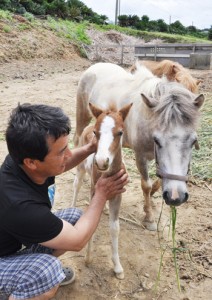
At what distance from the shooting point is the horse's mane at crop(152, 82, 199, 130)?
266 cm

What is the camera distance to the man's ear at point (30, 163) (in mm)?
1872

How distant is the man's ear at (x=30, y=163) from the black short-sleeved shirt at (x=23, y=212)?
0.37ft

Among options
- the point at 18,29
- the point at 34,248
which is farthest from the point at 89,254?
the point at 18,29

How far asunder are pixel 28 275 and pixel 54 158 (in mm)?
731

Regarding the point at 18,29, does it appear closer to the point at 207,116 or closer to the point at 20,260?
the point at 207,116

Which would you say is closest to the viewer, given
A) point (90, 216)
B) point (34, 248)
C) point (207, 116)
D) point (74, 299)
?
point (90, 216)

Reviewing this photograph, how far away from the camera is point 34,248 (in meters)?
2.31

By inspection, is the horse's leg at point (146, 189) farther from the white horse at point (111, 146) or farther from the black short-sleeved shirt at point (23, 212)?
the black short-sleeved shirt at point (23, 212)

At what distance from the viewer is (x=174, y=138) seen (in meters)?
2.60

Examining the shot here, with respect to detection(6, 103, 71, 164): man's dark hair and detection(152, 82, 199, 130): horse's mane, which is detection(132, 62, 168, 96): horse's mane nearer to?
detection(152, 82, 199, 130): horse's mane

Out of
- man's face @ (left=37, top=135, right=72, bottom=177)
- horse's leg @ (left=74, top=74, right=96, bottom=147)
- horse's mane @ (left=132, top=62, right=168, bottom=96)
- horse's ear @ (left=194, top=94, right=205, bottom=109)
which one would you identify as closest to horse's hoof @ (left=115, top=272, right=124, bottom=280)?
man's face @ (left=37, top=135, right=72, bottom=177)

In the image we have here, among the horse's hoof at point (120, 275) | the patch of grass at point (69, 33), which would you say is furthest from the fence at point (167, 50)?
the horse's hoof at point (120, 275)

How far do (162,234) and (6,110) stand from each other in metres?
5.14

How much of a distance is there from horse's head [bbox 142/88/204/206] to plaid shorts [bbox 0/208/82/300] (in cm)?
97
